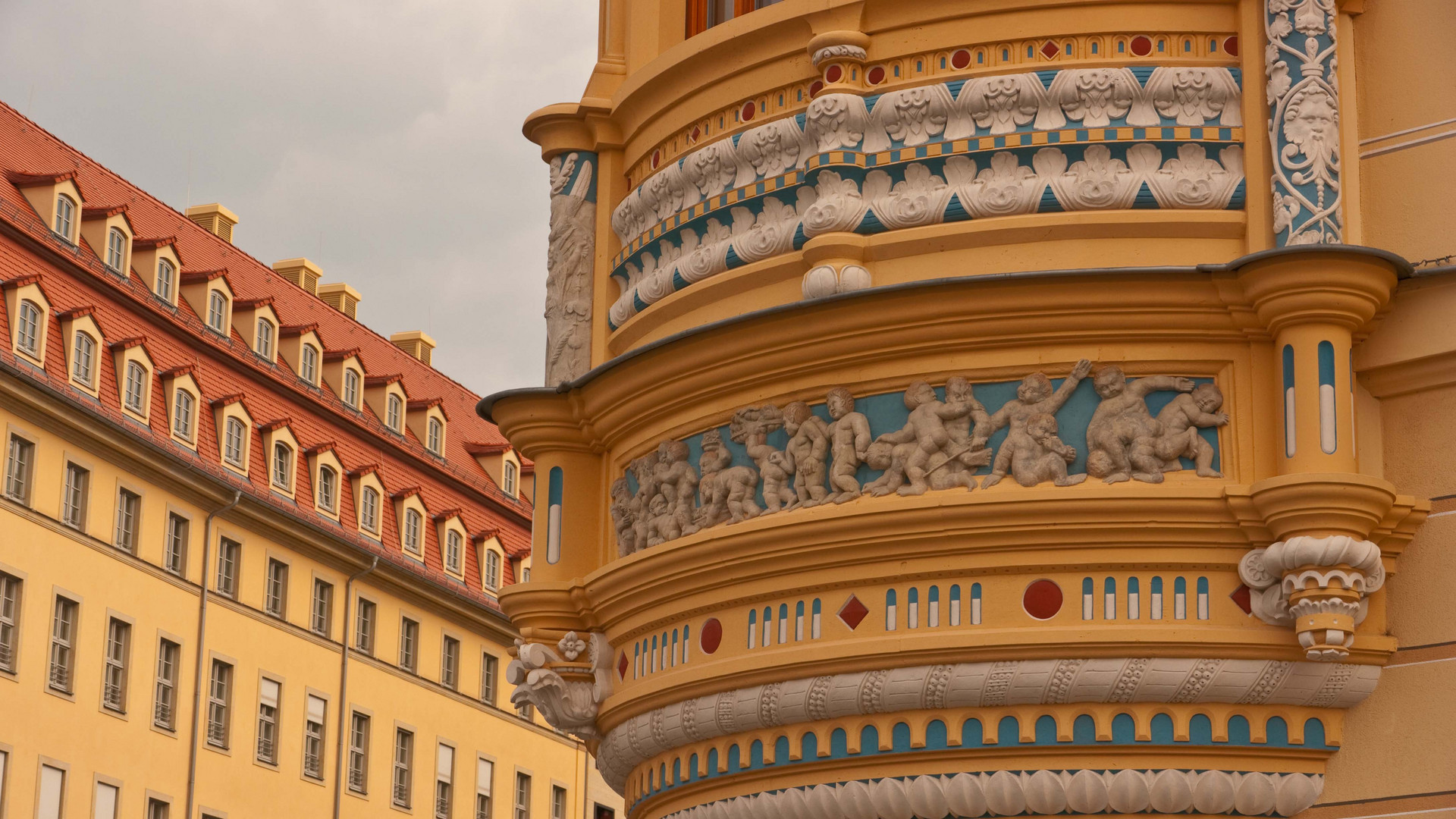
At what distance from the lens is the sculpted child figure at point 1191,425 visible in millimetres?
10438

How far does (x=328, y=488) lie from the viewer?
1722 inches

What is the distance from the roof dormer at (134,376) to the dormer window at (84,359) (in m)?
0.68

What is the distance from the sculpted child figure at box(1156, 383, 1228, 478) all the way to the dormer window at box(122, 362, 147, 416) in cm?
3013

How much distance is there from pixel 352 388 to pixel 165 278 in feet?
20.8

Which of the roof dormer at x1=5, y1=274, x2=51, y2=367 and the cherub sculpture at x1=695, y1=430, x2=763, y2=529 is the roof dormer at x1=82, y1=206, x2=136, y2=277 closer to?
the roof dormer at x1=5, y1=274, x2=51, y2=367

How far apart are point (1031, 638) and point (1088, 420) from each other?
1038 millimetres

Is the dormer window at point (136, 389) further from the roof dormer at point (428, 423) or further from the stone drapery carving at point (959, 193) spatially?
the stone drapery carving at point (959, 193)

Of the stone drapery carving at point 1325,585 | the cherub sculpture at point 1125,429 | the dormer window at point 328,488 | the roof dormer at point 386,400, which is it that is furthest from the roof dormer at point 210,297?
the stone drapery carving at point 1325,585

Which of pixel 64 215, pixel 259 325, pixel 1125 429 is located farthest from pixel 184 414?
pixel 1125 429

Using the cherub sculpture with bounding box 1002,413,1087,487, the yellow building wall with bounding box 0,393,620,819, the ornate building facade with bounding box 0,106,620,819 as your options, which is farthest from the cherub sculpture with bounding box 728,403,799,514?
the yellow building wall with bounding box 0,393,620,819

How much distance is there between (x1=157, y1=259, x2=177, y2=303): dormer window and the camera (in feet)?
136

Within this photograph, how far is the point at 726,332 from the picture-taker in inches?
450

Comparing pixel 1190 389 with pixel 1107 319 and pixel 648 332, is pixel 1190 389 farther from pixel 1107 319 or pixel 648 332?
pixel 648 332

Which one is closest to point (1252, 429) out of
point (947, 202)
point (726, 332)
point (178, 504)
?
point (947, 202)
